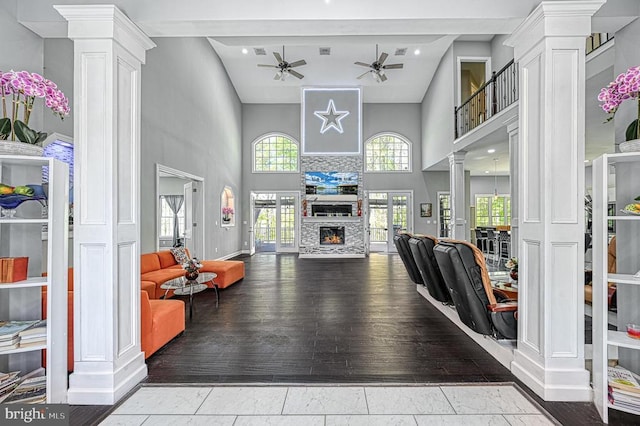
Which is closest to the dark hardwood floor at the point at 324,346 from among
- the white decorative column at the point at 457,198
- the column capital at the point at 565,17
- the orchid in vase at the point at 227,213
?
the column capital at the point at 565,17

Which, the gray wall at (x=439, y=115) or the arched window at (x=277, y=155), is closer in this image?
the gray wall at (x=439, y=115)

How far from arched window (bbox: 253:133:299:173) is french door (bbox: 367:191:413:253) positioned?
3030 millimetres

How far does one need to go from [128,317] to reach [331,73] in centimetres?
980

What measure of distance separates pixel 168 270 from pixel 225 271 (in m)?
0.87

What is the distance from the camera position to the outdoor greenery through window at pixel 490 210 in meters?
14.0

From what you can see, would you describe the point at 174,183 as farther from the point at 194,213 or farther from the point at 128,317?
the point at 128,317

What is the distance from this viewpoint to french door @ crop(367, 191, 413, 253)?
12.4 m

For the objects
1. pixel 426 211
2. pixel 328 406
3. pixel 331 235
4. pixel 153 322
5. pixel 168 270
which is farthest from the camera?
pixel 426 211

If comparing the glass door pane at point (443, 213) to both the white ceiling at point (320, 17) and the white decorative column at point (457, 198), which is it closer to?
the white decorative column at point (457, 198)

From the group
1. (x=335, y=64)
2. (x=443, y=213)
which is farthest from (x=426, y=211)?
(x=335, y=64)

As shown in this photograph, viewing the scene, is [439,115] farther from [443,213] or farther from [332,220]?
[332,220]

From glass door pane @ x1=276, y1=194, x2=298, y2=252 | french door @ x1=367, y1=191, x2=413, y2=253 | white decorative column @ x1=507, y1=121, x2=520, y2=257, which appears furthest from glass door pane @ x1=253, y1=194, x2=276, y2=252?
white decorative column @ x1=507, y1=121, x2=520, y2=257

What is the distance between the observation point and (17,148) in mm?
2178

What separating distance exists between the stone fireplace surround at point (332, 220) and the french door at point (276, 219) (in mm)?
1287
